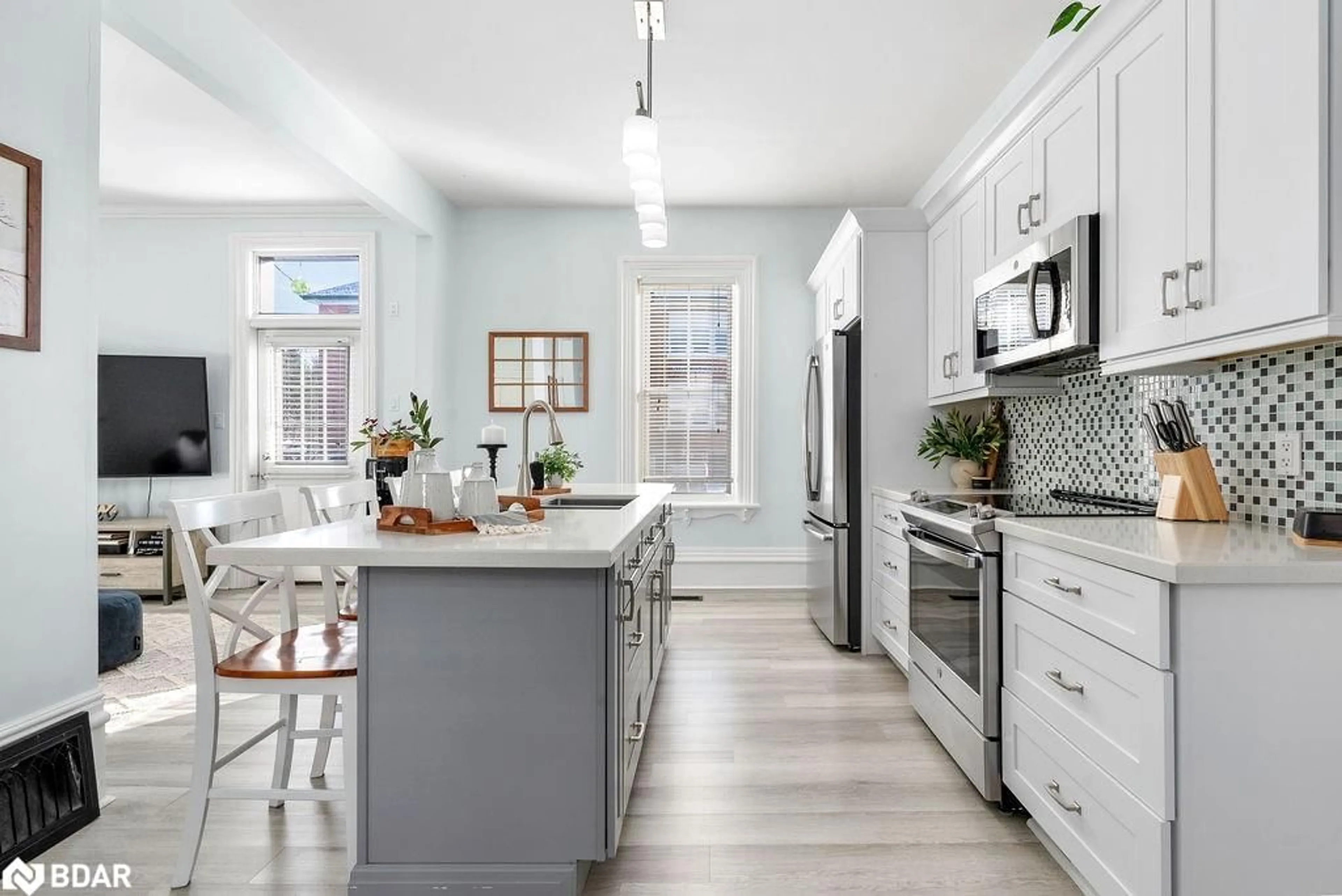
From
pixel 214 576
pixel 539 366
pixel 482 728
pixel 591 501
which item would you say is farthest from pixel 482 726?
pixel 539 366

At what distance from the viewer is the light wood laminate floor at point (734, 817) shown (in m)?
1.98

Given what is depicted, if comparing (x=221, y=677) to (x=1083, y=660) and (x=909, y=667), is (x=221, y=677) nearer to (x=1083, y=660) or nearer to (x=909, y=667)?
(x=1083, y=660)

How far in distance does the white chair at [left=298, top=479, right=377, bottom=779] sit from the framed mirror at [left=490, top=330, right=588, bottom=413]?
290 cm

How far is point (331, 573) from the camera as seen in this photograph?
256 centimetres

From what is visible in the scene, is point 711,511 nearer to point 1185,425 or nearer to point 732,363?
point 732,363

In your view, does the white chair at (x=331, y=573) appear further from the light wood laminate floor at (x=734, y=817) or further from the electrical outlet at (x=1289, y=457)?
the electrical outlet at (x=1289, y=457)

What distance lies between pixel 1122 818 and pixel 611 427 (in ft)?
14.8

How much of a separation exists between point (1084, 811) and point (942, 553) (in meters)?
0.92

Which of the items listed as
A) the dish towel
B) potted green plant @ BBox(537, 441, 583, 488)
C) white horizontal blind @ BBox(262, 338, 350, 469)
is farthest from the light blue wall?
the dish towel

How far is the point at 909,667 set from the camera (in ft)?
10.7

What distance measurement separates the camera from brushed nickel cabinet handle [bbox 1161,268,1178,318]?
201cm

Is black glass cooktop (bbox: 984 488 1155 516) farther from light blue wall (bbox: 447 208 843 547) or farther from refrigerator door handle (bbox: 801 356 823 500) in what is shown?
light blue wall (bbox: 447 208 843 547)

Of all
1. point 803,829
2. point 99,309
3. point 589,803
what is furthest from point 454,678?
point 99,309

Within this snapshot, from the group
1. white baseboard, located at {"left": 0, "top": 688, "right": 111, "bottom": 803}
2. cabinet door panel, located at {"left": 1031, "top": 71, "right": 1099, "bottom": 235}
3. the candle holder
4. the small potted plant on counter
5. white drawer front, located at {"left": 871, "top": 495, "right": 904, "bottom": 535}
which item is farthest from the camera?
the small potted plant on counter
